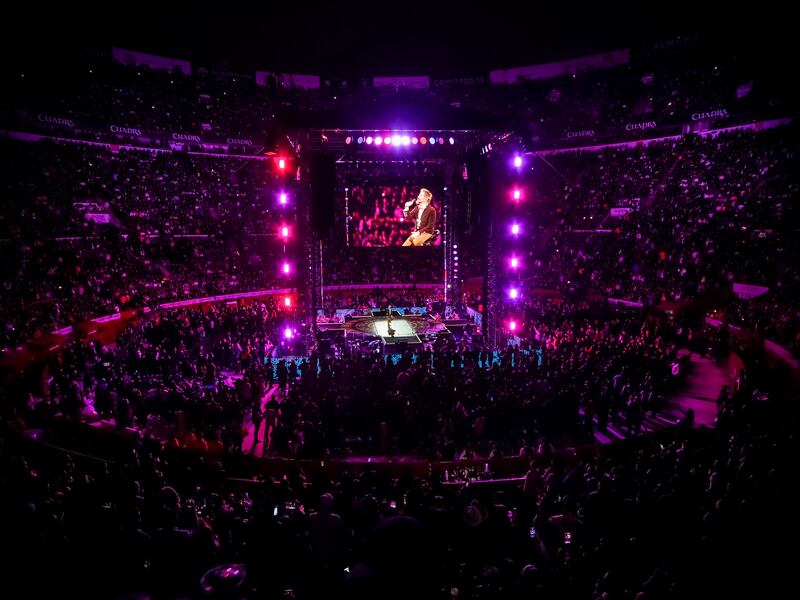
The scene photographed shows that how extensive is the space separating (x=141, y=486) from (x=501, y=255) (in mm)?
16291

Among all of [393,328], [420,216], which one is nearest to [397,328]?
[393,328]

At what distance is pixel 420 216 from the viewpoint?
85.6ft

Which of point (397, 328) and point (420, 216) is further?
point (420, 216)

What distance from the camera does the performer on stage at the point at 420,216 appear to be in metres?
26.2

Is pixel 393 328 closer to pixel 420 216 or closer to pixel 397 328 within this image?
pixel 397 328

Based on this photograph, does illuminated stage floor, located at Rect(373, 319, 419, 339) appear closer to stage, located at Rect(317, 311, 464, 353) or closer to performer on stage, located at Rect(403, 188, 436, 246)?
stage, located at Rect(317, 311, 464, 353)

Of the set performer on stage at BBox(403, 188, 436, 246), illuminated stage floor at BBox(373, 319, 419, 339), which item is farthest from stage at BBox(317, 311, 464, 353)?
performer on stage at BBox(403, 188, 436, 246)

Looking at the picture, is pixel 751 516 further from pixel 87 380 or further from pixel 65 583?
pixel 87 380

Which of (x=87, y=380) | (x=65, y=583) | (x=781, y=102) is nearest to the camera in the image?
(x=65, y=583)

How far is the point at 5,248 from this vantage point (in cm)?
2123

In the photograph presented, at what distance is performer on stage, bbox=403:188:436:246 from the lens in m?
26.2

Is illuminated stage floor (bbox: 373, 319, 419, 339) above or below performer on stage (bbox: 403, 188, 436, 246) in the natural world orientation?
below

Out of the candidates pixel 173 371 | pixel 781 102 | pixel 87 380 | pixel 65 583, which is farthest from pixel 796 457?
pixel 781 102

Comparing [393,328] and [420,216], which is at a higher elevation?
[420,216]
